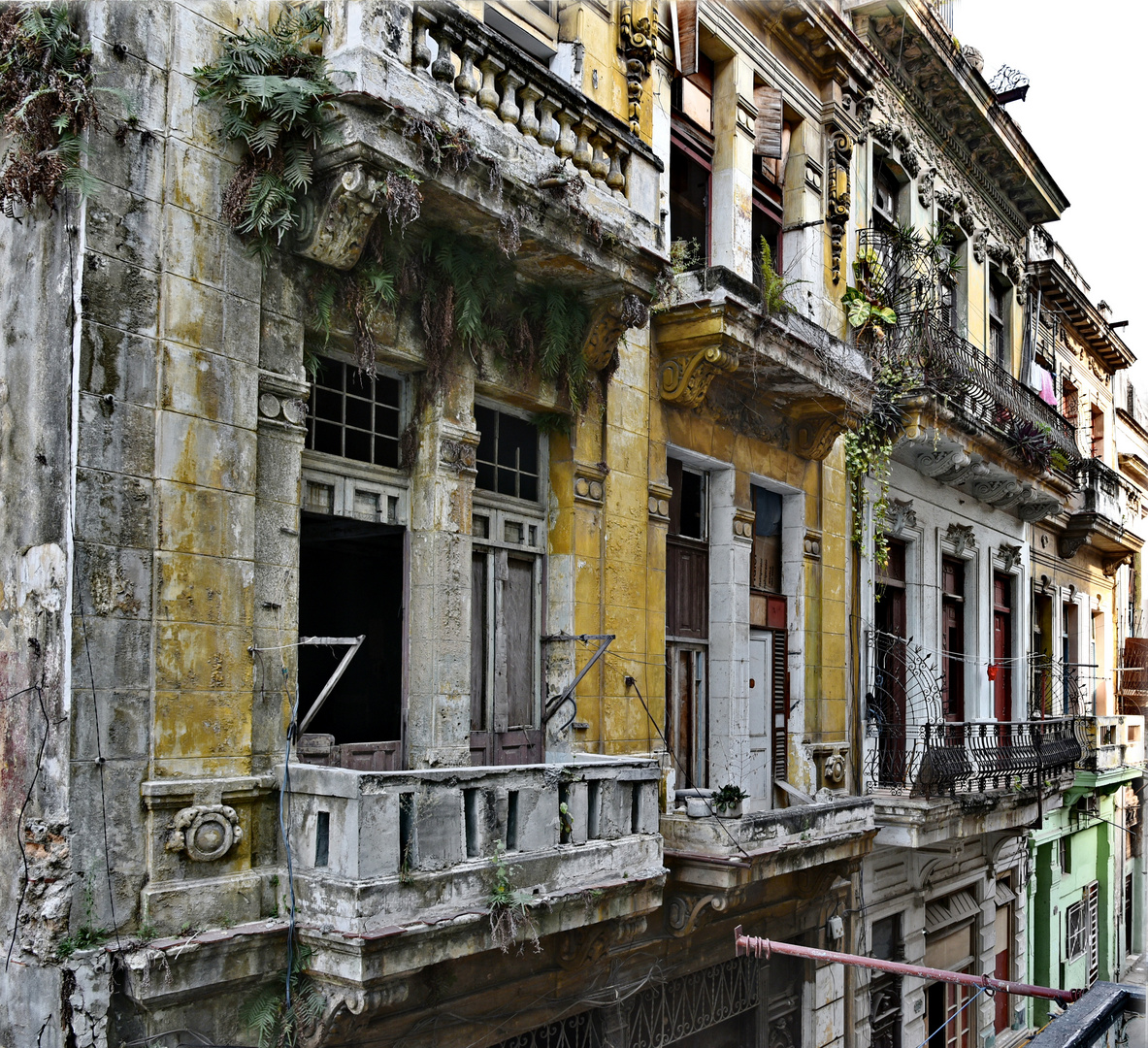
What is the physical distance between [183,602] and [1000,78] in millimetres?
17027

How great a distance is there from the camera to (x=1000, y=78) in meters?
18.7

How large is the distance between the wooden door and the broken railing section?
1314 cm

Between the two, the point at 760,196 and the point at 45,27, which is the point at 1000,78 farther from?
the point at 45,27

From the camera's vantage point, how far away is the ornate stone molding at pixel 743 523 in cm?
1180

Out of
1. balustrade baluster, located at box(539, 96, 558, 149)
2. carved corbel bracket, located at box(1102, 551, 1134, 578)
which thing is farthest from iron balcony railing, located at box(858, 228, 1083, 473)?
carved corbel bracket, located at box(1102, 551, 1134, 578)

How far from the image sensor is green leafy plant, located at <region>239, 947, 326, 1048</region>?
6578mm

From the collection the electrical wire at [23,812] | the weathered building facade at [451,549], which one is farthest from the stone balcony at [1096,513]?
the electrical wire at [23,812]

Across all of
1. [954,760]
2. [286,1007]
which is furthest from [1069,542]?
[286,1007]

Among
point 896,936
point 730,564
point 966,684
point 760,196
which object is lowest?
point 896,936

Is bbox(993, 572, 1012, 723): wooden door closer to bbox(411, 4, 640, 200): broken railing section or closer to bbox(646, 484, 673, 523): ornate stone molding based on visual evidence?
bbox(646, 484, 673, 523): ornate stone molding

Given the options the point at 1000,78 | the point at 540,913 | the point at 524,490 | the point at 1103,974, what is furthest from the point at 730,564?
the point at 1103,974

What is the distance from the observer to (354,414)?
8.06 meters

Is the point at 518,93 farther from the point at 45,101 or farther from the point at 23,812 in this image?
the point at 23,812

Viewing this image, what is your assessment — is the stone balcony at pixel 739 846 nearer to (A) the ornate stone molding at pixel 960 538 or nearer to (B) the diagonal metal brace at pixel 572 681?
(B) the diagonal metal brace at pixel 572 681
